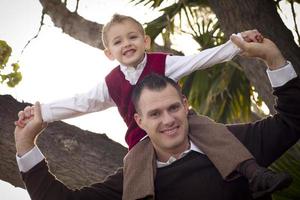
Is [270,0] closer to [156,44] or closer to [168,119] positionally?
[156,44]

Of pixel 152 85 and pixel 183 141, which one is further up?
pixel 152 85

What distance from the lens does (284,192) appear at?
2777 millimetres

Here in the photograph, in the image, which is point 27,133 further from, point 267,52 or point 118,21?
point 267,52

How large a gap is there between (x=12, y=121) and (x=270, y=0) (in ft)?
6.75

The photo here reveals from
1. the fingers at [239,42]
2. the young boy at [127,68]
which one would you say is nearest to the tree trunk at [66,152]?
the young boy at [127,68]

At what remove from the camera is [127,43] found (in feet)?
9.09

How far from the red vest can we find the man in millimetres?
214

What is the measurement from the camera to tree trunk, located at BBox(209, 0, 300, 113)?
361 cm

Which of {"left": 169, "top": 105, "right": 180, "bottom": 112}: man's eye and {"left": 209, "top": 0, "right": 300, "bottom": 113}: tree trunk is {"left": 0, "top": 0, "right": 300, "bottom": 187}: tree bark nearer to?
{"left": 209, "top": 0, "right": 300, "bottom": 113}: tree trunk

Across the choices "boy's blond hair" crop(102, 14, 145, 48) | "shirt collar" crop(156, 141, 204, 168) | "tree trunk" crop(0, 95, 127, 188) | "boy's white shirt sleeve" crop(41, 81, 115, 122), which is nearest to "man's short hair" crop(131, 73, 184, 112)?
"shirt collar" crop(156, 141, 204, 168)

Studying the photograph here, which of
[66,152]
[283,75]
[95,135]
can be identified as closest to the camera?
[283,75]

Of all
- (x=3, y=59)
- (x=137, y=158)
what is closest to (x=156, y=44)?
(x=3, y=59)

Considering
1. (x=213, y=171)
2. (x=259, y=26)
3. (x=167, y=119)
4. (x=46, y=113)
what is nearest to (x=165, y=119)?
(x=167, y=119)

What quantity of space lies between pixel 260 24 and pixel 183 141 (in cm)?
159
